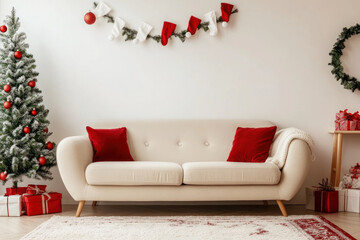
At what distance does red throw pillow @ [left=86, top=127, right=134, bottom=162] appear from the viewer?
11.9ft

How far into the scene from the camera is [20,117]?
378cm

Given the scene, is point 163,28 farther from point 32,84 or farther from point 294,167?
point 294,167

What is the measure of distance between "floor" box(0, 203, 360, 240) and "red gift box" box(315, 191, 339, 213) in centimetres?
7

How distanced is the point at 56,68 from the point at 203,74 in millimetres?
1514

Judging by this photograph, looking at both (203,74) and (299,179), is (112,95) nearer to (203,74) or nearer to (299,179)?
(203,74)

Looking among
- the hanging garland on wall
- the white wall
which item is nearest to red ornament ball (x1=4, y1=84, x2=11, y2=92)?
the white wall

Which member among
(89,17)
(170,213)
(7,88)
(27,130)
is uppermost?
(89,17)

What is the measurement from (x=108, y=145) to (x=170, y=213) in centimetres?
82

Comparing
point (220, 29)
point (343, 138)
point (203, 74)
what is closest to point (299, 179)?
point (343, 138)

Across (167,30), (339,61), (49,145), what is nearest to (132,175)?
(49,145)

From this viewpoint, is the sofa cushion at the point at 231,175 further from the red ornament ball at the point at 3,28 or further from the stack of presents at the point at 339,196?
A: the red ornament ball at the point at 3,28

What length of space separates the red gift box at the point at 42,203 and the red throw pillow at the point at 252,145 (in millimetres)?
1599

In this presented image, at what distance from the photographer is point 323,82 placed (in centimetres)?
430

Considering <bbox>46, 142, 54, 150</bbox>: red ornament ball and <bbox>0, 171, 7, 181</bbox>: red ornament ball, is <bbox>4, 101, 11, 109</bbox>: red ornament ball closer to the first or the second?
<bbox>46, 142, 54, 150</bbox>: red ornament ball
